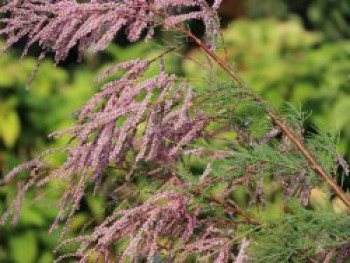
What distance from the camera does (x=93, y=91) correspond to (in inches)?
266

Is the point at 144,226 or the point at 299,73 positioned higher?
the point at 144,226

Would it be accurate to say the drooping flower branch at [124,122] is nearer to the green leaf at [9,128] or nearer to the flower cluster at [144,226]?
the flower cluster at [144,226]

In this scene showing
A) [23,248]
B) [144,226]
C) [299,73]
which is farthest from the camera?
[299,73]

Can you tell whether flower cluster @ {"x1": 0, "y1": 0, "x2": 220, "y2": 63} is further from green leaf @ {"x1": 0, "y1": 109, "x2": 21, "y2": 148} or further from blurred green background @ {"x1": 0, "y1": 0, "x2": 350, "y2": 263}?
green leaf @ {"x1": 0, "y1": 109, "x2": 21, "y2": 148}

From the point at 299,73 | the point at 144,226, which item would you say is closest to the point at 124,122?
the point at 144,226

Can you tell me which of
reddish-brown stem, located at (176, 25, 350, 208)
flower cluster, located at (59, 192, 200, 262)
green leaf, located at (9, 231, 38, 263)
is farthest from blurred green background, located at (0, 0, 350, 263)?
flower cluster, located at (59, 192, 200, 262)

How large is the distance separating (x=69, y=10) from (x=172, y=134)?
500 millimetres

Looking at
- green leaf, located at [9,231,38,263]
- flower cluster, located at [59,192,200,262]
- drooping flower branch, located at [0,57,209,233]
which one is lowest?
green leaf, located at [9,231,38,263]

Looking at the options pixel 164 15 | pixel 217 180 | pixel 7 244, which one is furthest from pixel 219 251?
pixel 7 244

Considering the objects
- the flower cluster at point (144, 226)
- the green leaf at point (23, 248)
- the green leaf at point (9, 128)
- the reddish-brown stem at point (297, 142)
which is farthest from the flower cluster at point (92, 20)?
the green leaf at point (9, 128)

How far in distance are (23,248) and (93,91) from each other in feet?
4.01

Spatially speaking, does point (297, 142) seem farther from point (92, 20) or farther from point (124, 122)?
point (92, 20)

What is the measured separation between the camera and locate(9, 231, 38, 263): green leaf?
6.38 metres

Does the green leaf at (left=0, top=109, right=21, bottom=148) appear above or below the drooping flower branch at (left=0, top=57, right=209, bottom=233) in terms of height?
below
